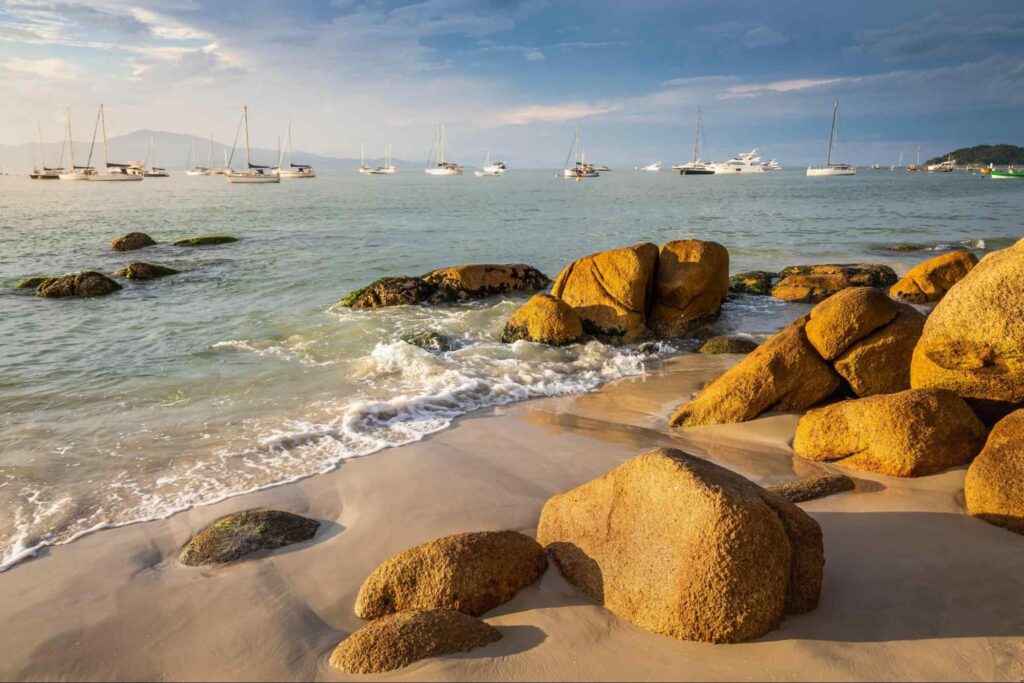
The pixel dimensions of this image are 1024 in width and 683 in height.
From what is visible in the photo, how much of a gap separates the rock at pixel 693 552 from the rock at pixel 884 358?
3.90 metres

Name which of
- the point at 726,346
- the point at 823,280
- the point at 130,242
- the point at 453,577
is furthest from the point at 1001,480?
the point at 130,242

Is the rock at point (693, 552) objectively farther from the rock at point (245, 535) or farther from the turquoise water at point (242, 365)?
the turquoise water at point (242, 365)

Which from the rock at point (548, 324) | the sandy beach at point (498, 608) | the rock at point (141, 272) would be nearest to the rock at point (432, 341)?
the rock at point (548, 324)

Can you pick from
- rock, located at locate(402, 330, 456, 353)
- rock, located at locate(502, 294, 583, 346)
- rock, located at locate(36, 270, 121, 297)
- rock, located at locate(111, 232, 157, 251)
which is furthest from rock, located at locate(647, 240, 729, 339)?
rock, located at locate(111, 232, 157, 251)

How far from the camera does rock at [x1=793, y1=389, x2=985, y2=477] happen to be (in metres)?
5.20

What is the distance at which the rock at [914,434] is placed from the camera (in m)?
5.20

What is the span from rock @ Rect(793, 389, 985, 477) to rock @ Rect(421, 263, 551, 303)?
10.0m

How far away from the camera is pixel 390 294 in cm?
1411

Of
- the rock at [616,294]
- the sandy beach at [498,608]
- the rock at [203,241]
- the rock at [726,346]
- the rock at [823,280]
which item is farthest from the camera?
the rock at [203,241]

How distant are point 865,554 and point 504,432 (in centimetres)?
389

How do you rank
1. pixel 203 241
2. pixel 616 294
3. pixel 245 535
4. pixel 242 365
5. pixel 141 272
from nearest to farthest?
pixel 245 535 → pixel 242 365 → pixel 616 294 → pixel 141 272 → pixel 203 241

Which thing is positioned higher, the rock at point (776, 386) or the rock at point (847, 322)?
the rock at point (847, 322)

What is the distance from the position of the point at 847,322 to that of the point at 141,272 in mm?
17540

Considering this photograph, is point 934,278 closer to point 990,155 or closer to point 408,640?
point 408,640
